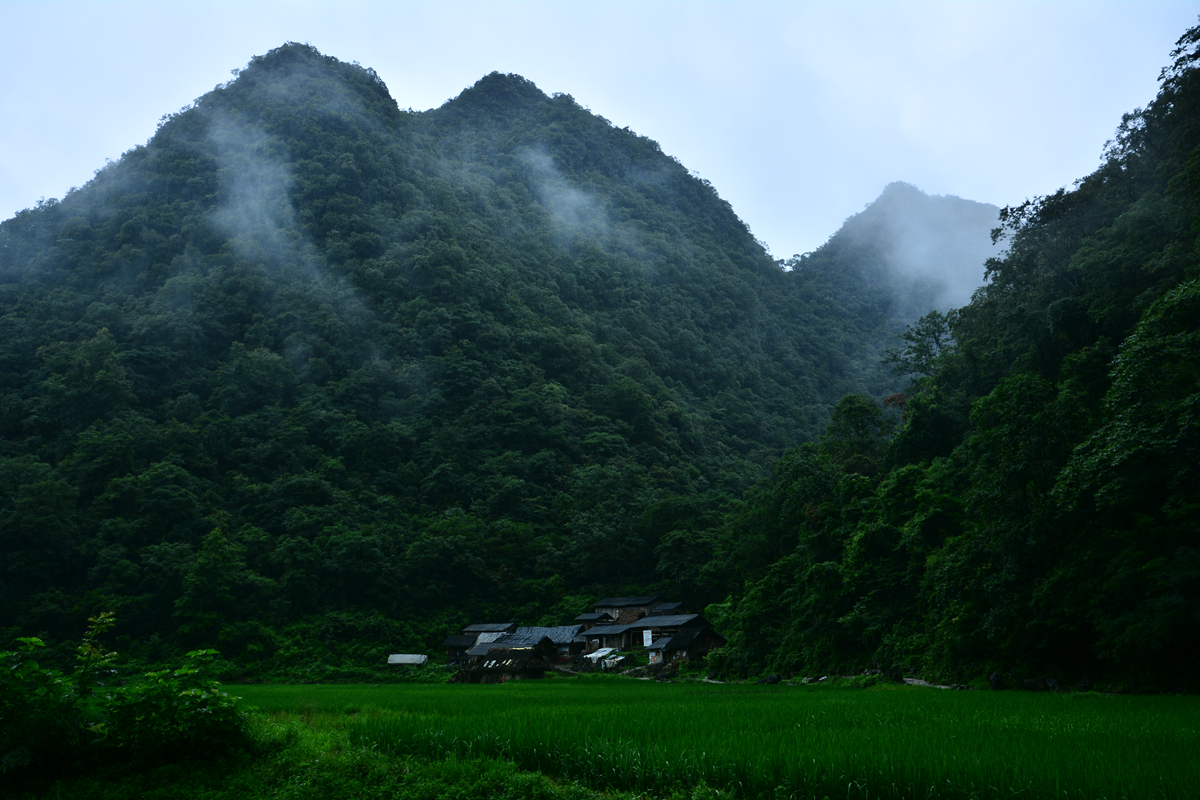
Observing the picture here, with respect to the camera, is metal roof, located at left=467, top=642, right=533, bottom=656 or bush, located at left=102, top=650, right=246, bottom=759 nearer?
bush, located at left=102, top=650, right=246, bottom=759

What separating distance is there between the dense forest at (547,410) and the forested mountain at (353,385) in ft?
1.11

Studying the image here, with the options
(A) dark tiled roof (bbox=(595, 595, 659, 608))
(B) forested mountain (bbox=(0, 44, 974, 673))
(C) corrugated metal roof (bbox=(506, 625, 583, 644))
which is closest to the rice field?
(C) corrugated metal roof (bbox=(506, 625, 583, 644))

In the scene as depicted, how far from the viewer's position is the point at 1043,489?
17.9 meters

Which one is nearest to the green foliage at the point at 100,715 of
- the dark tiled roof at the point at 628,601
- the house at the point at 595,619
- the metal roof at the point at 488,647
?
the metal roof at the point at 488,647

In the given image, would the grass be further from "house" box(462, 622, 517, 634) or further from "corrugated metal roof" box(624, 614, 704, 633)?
"house" box(462, 622, 517, 634)

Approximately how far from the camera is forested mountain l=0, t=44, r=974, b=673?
45.8 meters

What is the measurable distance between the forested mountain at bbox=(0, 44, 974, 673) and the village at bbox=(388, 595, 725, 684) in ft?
10.8

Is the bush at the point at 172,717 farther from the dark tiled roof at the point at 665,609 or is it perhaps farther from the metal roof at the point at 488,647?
the dark tiled roof at the point at 665,609

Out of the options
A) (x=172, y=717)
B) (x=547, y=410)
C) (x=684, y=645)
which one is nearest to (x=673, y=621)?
(x=684, y=645)

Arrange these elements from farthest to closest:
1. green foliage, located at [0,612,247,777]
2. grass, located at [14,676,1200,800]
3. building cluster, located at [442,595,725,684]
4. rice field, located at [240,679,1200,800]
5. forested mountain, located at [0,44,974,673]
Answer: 1. forested mountain, located at [0,44,974,673]
2. building cluster, located at [442,595,725,684]
3. green foliage, located at [0,612,247,777]
4. grass, located at [14,676,1200,800]
5. rice field, located at [240,679,1200,800]

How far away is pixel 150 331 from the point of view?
209 ft

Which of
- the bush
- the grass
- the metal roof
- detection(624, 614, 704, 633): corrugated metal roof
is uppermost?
the bush

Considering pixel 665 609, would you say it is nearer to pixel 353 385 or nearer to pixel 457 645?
pixel 457 645

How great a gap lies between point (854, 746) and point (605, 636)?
4029 cm
